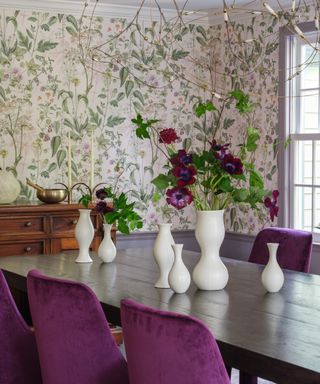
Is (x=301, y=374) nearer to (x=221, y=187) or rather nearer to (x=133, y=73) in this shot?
(x=221, y=187)

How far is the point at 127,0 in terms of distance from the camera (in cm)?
587

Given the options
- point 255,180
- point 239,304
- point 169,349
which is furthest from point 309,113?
point 169,349

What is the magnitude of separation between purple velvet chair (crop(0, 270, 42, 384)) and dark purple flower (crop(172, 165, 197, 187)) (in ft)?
2.50

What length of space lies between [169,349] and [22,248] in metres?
3.42

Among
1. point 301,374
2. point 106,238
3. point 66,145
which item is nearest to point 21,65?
point 66,145

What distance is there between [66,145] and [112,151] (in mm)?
392

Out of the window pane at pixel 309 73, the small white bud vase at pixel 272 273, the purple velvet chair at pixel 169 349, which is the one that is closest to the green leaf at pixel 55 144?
the window pane at pixel 309 73

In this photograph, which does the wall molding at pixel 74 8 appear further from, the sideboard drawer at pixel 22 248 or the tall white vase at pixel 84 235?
the tall white vase at pixel 84 235

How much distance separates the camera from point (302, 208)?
5.83m

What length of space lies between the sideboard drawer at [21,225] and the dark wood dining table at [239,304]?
3.76ft

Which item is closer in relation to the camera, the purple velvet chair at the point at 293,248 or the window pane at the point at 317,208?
the purple velvet chair at the point at 293,248

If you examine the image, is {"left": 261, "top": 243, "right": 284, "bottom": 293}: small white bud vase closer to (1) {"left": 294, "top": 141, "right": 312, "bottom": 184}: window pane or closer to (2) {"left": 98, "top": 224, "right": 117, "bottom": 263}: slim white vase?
(2) {"left": 98, "top": 224, "right": 117, "bottom": 263}: slim white vase

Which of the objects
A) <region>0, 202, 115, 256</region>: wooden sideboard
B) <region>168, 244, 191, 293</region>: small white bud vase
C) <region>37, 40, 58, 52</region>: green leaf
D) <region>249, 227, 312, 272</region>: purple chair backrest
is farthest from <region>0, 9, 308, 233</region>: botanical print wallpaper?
<region>168, 244, 191, 293</region>: small white bud vase

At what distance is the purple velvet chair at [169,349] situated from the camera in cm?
193
